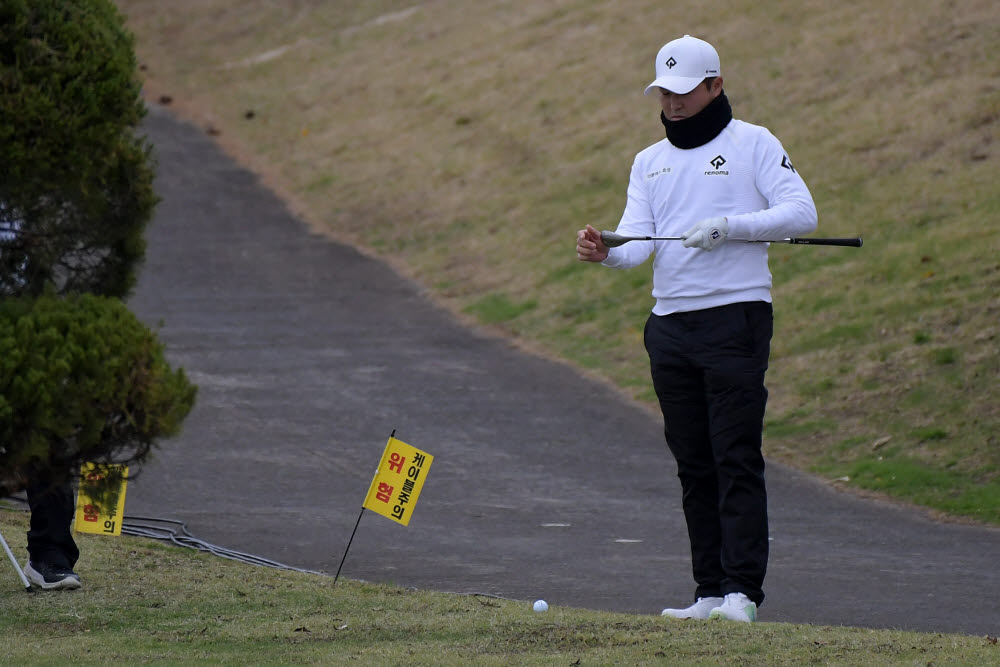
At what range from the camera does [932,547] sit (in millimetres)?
8305

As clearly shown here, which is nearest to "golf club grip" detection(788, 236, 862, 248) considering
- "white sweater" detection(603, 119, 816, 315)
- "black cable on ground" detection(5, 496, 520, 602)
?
"white sweater" detection(603, 119, 816, 315)

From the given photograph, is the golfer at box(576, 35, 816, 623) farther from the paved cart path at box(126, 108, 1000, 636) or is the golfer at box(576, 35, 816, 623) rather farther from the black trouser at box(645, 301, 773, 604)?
the paved cart path at box(126, 108, 1000, 636)

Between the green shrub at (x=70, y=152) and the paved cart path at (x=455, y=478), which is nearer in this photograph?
the green shrub at (x=70, y=152)

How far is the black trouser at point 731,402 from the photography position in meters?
5.61

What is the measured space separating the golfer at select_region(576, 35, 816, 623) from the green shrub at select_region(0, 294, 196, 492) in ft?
5.87

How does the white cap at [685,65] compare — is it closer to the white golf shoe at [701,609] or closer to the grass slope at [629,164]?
the white golf shoe at [701,609]

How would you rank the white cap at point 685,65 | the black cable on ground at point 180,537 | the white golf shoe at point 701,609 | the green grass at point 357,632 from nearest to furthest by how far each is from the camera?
the green grass at point 357,632 < the white cap at point 685,65 < the white golf shoe at point 701,609 < the black cable on ground at point 180,537

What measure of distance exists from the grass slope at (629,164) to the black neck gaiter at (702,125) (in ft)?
15.1

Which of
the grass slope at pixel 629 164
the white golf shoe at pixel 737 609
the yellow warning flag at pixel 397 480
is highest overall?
the grass slope at pixel 629 164

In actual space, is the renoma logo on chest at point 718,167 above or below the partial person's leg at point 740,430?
above

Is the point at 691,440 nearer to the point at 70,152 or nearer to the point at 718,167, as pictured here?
the point at 718,167

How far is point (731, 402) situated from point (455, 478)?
195 inches

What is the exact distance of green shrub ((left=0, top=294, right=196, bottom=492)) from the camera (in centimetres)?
517

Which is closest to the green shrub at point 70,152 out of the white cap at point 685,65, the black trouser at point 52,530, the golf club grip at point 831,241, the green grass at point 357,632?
Result: the black trouser at point 52,530
